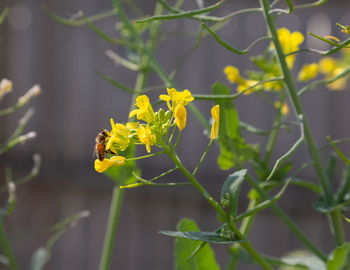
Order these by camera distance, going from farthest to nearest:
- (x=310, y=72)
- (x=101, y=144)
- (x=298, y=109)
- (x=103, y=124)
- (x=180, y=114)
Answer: (x=103, y=124), (x=310, y=72), (x=101, y=144), (x=298, y=109), (x=180, y=114)

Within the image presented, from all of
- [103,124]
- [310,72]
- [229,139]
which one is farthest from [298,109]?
[103,124]

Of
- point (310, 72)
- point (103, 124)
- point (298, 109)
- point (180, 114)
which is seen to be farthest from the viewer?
point (103, 124)

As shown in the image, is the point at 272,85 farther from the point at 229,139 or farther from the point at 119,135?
the point at 119,135

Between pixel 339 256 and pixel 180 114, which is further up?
pixel 180 114

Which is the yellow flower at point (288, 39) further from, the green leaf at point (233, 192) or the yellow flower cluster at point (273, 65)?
the green leaf at point (233, 192)

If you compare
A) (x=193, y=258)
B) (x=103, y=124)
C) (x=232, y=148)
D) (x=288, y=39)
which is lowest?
(x=193, y=258)

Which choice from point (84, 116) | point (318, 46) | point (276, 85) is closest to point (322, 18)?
point (318, 46)
